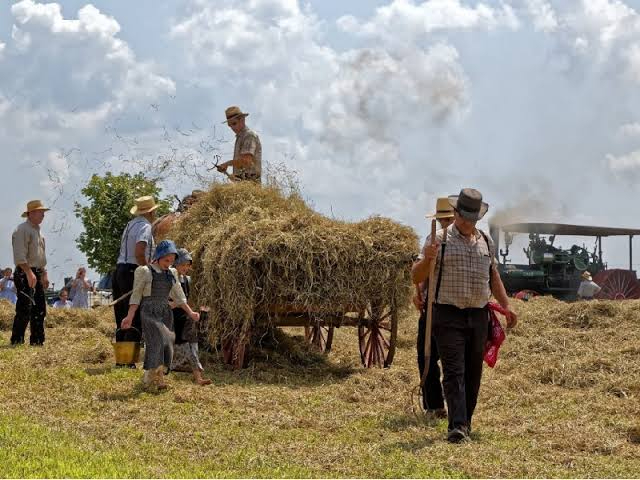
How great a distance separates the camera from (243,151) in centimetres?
1138

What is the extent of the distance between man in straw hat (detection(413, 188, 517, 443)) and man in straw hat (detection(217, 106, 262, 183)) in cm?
476

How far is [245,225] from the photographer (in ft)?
30.8

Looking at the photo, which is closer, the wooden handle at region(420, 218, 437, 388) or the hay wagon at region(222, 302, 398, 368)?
the wooden handle at region(420, 218, 437, 388)

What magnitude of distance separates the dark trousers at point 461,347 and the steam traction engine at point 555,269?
20.4 metres

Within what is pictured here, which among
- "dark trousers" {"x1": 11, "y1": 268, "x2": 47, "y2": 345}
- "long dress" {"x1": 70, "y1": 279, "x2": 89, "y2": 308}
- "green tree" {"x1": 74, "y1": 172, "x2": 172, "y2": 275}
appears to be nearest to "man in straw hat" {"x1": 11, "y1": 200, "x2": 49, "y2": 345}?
"dark trousers" {"x1": 11, "y1": 268, "x2": 47, "y2": 345}

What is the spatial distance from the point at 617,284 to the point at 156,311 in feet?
71.7

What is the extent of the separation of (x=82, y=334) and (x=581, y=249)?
20.2 meters

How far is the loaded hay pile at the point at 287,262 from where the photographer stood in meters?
9.17

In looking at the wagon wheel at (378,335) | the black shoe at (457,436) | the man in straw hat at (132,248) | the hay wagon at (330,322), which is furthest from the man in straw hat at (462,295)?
the man in straw hat at (132,248)

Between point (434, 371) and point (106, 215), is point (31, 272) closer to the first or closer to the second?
point (434, 371)

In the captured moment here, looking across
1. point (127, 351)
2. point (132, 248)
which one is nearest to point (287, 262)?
point (132, 248)

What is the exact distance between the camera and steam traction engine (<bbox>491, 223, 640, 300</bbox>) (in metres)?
27.4

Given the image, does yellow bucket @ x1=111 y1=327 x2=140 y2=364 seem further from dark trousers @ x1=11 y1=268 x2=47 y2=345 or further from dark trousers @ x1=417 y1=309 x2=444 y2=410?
dark trousers @ x1=417 y1=309 x2=444 y2=410

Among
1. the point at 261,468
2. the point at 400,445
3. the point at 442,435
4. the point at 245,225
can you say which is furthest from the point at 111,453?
the point at 245,225
